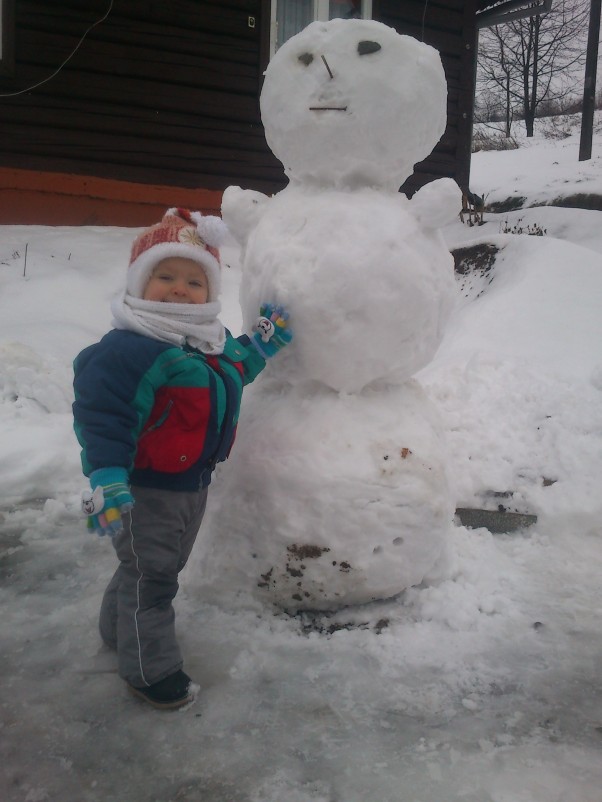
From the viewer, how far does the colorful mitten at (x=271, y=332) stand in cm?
212

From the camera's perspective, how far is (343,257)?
2078mm

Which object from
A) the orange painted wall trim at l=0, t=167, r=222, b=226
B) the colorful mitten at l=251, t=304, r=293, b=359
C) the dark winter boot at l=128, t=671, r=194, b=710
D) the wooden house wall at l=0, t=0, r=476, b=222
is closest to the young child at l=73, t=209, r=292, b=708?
the dark winter boot at l=128, t=671, r=194, b=710

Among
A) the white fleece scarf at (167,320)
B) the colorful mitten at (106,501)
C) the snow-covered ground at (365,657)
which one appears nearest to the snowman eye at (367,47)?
the white fleece scarf at (167,320)

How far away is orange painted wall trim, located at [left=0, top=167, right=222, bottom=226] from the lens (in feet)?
21.6

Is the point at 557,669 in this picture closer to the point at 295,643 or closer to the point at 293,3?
the point at 295,643

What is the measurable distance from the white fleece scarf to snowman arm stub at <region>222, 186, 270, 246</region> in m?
0.57

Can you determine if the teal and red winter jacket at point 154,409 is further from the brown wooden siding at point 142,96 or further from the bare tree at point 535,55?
the bare tree at point 535,55

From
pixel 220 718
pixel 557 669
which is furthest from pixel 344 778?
pixel 557 669

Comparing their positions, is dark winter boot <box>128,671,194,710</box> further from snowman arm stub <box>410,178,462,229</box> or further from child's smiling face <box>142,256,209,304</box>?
snowman arm stub <box>410,178,462,229</box>

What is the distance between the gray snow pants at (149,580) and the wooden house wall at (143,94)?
18.6 feet

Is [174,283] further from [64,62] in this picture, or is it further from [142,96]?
[142,96]

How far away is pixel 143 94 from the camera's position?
22.6ft

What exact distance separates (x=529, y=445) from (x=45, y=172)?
210 inches

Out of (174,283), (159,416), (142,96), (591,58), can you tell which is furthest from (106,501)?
(591,58)
